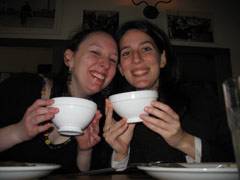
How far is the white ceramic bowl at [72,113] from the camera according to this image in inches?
26.6

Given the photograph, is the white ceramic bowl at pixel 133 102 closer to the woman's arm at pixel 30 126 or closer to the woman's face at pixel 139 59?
the woman's arm at pixel 30 126

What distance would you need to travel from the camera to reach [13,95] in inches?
46.6

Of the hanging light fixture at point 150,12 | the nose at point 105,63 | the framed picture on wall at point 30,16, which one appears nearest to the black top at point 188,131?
the nose at point 105,63

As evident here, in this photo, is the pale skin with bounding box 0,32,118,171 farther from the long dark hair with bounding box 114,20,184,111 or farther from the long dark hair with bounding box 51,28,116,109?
the long dark hair with bounding box 114,20,184,111

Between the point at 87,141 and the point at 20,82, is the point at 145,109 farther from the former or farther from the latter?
the point at 20,82

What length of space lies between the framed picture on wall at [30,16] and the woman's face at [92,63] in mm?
1934

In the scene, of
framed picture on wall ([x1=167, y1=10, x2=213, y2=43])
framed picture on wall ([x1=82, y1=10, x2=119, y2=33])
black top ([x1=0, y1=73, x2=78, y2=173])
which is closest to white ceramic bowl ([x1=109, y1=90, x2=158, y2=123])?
black top ([x1=0, y1=73, x2=78, y2=173])

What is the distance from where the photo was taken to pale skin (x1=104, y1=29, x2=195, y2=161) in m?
0.78

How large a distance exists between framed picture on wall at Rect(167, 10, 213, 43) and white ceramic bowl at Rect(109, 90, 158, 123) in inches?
106

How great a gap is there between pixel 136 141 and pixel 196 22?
2.85 metres

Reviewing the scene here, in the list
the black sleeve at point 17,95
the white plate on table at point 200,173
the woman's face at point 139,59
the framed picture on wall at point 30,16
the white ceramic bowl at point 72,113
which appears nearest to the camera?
the white plate on table at point 200,173

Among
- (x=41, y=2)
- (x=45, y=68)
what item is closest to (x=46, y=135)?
(x=41, y=2)

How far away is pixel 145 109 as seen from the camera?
75 cm

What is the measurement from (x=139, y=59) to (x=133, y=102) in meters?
0.69
